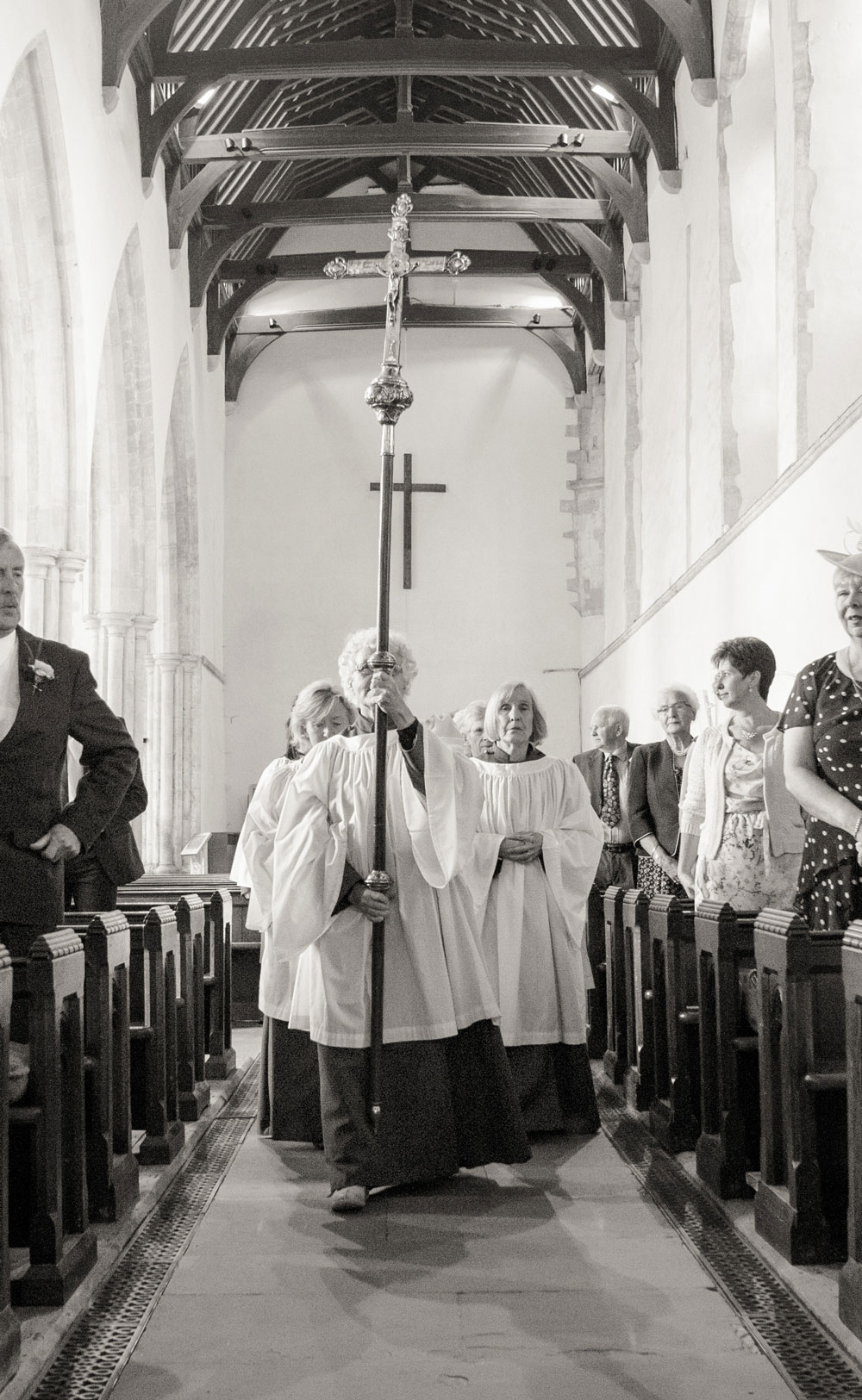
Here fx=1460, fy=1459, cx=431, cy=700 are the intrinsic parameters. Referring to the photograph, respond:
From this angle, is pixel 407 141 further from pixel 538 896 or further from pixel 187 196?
pixel 538 896

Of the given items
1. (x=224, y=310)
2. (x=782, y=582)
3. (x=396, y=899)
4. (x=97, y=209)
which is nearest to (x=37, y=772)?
(x=396, y=899)

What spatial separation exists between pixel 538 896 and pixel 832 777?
141 cm

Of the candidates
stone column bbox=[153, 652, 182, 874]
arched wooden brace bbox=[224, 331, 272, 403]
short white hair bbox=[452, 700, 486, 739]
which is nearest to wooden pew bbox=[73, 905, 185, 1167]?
short white hair bbox=[452, 700, 486, 739]

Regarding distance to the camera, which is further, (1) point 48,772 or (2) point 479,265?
(2) point 479,265

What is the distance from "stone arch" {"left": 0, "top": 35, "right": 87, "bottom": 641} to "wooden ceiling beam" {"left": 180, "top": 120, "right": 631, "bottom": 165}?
3.51 metres

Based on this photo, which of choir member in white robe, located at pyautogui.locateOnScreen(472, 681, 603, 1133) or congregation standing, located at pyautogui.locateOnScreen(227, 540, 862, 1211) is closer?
congregation standing, located at pyautogui.locateOnScreen(227, 540, 862, 1211)

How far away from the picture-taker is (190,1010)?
491cm

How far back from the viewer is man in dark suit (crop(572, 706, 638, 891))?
6629 millimetres

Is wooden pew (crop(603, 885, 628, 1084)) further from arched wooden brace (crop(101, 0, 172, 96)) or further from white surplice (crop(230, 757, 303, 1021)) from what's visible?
arched wooden brace (crop(101, 0, 172, 96))

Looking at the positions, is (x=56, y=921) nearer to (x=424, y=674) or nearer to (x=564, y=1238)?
(x=564, y=1238)

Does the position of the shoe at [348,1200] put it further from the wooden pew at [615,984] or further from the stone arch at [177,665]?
the stone arch at [177,665]

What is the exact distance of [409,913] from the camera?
3.75 metres

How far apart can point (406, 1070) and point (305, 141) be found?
32.4ft

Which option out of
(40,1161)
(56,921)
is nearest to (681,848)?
(56,921)
